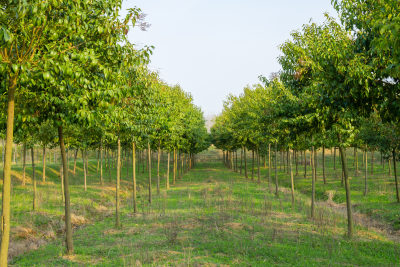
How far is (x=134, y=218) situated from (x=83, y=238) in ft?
14.3

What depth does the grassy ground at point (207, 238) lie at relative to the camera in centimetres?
1008

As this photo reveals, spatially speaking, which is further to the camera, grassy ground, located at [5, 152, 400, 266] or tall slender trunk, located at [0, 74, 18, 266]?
grassy ground, located at [5, 152, 400, 266]

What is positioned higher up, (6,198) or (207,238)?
(6,198)

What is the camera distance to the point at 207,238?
1245 centimetres

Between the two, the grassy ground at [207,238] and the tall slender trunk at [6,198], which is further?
the grassy ground at [207,238]

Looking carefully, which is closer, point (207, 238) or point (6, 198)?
point (6, 198)

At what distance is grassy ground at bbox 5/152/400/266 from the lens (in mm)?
10078

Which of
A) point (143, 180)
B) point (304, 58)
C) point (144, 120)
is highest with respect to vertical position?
point (304, 58)

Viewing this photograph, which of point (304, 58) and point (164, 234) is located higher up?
point (304, 58)

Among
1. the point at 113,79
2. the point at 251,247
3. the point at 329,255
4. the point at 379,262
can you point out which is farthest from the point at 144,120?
the point at 379,262

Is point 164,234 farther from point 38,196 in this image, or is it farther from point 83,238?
point 38,196

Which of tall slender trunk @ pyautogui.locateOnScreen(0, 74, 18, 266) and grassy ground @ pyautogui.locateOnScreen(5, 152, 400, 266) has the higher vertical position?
tall slender trunk @ pyautogui.locateOnScreen(0, 74, 18, 266)

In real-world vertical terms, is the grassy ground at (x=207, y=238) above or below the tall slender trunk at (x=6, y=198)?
below

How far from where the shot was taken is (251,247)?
36.9ft
